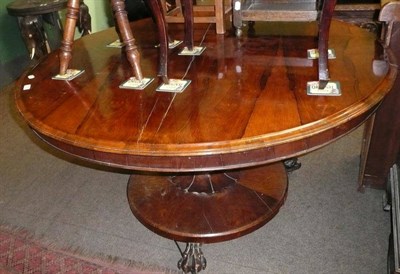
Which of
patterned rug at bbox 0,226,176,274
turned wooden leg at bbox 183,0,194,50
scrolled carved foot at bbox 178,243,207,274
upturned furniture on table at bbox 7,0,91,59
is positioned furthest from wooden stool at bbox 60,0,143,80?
upturned furniture on table at bbox 7,0,91,59

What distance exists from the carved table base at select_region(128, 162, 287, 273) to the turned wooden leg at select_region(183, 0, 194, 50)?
1.47 feet

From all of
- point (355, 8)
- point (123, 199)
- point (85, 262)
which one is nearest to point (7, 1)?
point (123, 199)

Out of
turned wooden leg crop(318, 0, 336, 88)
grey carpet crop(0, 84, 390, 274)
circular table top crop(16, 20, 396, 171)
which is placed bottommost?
grey carpet crop(0, 84, 390, 274)

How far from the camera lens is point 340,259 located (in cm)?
117

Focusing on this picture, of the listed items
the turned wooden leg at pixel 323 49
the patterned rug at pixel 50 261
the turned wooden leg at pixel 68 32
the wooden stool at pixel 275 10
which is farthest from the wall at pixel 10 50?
the turned wooden leg at pixel 323 49

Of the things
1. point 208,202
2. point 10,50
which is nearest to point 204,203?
point 208,202

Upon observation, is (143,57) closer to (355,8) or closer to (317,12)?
(317,12)

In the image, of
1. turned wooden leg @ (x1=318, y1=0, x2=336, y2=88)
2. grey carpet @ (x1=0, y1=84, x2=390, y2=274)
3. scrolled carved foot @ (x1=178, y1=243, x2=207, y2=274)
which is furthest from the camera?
grey carpet @ (x1=0, y1=84, x2=390, y2=274)

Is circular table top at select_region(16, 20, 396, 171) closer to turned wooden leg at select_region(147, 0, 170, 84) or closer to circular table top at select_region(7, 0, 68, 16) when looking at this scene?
turned wooden leg at select_region(147, 0, 170, 84)

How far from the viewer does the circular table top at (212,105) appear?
0.62 meters

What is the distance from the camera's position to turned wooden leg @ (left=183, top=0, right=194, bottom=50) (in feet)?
3.31

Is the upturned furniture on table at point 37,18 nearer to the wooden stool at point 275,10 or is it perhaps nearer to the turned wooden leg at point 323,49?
the wooden stool at point 275,10

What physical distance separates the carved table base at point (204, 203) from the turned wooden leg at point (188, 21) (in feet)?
1.47

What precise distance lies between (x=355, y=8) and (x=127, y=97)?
159 cm
